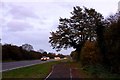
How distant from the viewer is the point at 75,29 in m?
86.1

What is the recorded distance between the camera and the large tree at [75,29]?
84.0 meters

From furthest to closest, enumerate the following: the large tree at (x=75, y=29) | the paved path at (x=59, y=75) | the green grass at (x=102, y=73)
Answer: the large tree at (x=75, y=29) → the paved path at (x=59, y=75) → the green grass at (x=102, y=73)

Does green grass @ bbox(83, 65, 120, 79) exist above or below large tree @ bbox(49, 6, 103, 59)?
below

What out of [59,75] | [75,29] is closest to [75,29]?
[75,29]

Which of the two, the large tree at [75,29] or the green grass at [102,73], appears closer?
the green grass at [102,73]

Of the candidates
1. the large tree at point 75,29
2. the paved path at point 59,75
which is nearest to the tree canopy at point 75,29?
the large tree at point 75,29

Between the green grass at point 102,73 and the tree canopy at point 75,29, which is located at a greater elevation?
the tree canopy at point 75,29

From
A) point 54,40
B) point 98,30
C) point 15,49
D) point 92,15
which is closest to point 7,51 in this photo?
point 15,49

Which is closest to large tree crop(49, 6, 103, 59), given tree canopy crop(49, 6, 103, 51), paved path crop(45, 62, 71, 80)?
tree canopy crop(49, 6, 103, 51)

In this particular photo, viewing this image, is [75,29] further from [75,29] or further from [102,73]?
[102,73]

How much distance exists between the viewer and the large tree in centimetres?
8400

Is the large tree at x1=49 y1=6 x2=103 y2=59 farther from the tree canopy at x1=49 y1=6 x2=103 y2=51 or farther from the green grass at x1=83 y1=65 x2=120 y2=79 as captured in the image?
the green grass at x1=83 y1=65 x2=120 y2=79

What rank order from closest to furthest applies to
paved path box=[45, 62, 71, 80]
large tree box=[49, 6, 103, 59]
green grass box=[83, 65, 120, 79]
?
green grass box=[83, 65, 120, 79] → paved path box=[45, 62, 71, 80] → large tree box=[49, 6, 103, 59]

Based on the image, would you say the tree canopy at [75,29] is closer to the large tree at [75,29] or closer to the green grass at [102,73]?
the large tree at [75,29]
